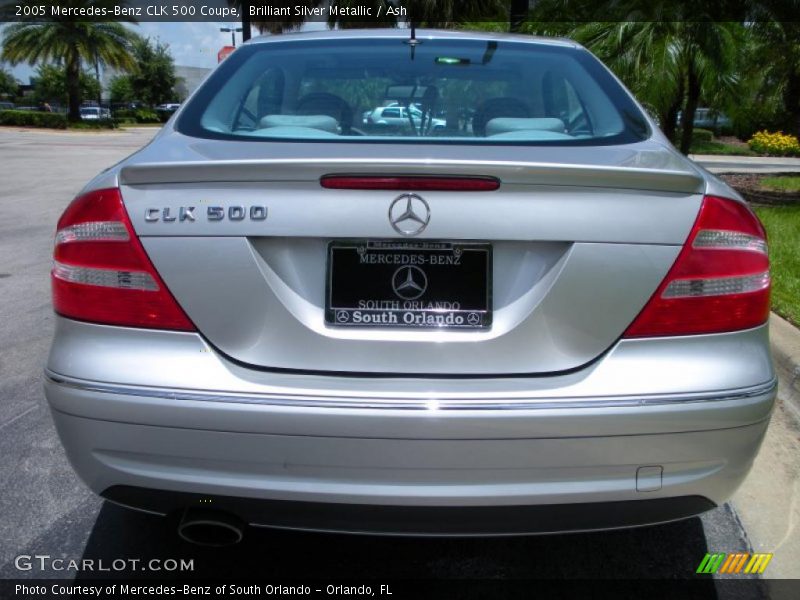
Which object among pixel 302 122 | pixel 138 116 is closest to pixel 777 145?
pixel 302 122

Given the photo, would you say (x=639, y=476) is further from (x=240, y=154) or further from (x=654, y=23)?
(x=654, y=23)

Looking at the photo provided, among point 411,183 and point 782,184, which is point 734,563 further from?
point 782,184

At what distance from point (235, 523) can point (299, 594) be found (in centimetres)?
52

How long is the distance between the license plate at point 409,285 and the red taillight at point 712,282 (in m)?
0.41

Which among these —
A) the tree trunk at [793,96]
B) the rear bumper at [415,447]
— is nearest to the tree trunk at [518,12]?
the tree trunk at [793,96]

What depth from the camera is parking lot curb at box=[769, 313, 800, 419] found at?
3.81m

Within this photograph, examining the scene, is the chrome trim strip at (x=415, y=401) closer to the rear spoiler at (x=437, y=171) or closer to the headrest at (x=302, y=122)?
the rear spoiler at (x=437, y=171)

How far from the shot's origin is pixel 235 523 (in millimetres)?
2006

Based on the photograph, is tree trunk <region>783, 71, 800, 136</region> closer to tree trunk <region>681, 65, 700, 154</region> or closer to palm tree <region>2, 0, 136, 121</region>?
tree trunk <region>681, 65, 700, 154</region>

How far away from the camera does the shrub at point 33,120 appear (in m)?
45.6

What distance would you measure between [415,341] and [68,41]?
5170cm

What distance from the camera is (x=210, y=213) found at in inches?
74.6

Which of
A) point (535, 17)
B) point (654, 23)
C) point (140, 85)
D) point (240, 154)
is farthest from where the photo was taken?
point (140, 85)

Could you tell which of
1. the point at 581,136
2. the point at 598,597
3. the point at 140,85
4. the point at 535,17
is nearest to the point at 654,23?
the point at 535,17
